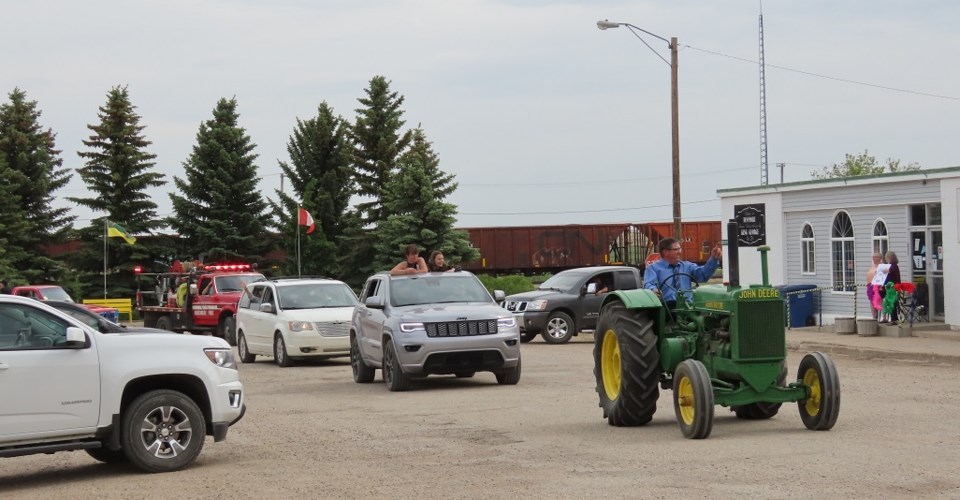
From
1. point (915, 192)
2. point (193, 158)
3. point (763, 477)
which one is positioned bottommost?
point (763, 477)

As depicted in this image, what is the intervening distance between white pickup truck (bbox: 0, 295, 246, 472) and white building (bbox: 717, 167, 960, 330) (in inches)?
810

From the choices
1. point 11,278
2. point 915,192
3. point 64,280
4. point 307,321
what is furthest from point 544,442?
point 64,280

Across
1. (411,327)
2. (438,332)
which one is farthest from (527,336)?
(411,327)

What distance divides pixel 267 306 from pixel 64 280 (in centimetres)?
3638

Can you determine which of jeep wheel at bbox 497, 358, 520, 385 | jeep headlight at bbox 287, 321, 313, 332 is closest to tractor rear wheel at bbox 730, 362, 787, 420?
jeep wheel at bbox 497, 358, 520, 385

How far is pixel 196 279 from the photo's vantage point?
35.8m

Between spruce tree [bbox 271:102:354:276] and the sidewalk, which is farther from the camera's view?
spruce tree [bbox 271:102:354:276]

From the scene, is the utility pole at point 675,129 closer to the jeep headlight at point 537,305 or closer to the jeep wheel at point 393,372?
the jeep headlight at point 537,305

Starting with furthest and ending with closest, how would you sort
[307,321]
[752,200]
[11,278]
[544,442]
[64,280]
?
1. [64,280]
2. [11,278]
3. [752,200]
4. [307,321]
5. [544,442]

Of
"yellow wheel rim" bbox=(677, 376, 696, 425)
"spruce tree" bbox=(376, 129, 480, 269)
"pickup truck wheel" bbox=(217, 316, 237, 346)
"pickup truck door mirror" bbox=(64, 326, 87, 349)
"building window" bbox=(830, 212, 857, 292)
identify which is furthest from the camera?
"spruce tree" bbox=(376, 129, 480, 269)

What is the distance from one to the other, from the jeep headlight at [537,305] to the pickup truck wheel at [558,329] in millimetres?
266

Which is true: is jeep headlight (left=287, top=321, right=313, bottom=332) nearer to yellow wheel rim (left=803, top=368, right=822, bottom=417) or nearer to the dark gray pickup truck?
the dark gray pickup truck

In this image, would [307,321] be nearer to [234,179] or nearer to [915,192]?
[915,192]

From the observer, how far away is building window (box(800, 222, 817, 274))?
1313 inches
